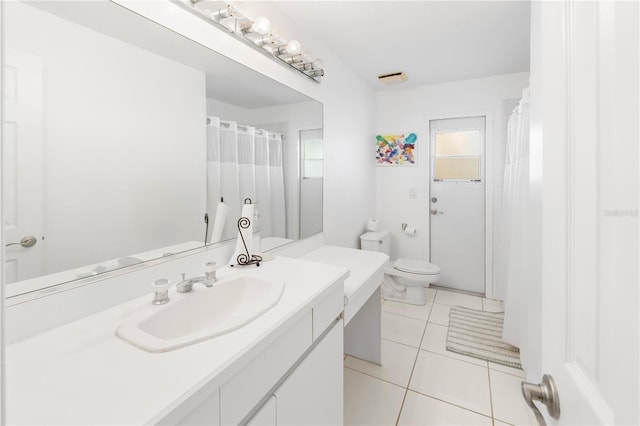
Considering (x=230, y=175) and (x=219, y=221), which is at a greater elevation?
(x=230, y=175)

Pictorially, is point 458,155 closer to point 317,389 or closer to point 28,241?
point 317,389

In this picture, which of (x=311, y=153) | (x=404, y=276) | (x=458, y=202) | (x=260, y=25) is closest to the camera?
(x=260, y=25)

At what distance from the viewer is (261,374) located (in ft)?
2.58

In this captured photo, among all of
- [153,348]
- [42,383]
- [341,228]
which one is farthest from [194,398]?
[341,228]

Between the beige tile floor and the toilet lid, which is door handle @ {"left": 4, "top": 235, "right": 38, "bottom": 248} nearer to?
the beige tile floor

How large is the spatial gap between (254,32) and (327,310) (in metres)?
1.44

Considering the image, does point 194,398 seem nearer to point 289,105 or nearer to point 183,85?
point 183,85

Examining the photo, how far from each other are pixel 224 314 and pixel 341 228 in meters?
1.66

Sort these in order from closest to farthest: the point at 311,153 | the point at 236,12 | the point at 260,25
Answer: the point at 236,12 < the point at 260,25 < the point at 311,153

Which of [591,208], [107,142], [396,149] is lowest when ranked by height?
[591,208]

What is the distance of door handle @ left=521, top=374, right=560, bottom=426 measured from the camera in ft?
1.66

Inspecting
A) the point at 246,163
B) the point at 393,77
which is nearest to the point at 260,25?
the point at 246,163

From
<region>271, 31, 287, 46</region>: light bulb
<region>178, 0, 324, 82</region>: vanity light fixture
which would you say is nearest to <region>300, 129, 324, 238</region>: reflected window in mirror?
<region>178, 0, 324, 82</region>: vanity light fixture

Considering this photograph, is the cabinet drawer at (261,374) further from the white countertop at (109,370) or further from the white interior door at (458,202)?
the white interior door at (458,202)
